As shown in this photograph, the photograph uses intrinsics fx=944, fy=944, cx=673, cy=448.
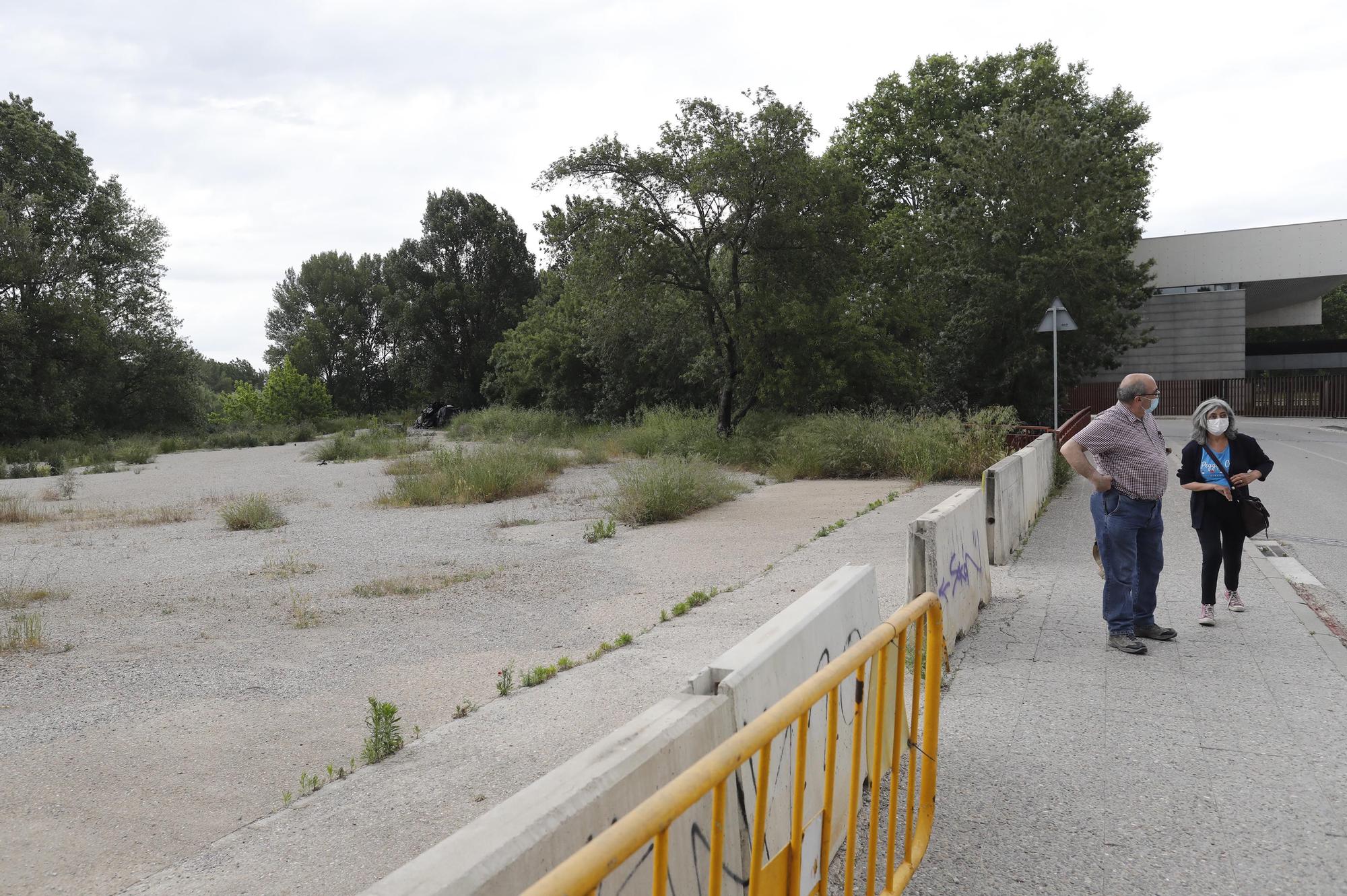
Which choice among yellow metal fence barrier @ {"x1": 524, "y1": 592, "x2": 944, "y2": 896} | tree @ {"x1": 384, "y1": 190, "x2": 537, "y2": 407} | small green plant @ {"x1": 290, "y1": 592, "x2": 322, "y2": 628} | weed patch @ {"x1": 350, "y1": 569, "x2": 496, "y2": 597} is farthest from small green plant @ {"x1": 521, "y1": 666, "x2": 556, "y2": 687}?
tree @ {"x1": 384, "y1": 190, "x2": 537, "y2": 407}

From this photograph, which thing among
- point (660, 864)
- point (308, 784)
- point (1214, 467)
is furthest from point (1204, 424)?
point (660, 864)

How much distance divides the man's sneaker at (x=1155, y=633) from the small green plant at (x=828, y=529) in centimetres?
499

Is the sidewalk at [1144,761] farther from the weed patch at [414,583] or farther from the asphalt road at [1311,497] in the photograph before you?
the weed patch at [414,583]

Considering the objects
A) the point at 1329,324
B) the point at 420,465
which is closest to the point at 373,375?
the point at 420,465

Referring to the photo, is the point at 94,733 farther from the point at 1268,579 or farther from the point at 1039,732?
the point at 1268,579

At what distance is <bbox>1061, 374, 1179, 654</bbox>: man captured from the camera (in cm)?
606

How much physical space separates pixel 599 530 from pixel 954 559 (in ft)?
21.4

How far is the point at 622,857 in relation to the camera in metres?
1.62

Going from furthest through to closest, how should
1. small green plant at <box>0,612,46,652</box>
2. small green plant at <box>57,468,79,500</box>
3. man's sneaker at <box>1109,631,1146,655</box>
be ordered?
small green plant at <box>57,468,79,500</box>, small green plant at <box>0,612,46,652</box>, man's sneaker at <box>1109,631,1146,655</box>

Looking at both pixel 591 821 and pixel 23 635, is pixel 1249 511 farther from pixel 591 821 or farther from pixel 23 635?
pixel 23 635

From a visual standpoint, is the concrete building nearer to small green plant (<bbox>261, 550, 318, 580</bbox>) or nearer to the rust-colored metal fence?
the rust-colored metal fence

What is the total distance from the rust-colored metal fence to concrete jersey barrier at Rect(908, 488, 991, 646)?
4017 cm

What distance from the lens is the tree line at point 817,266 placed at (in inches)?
871

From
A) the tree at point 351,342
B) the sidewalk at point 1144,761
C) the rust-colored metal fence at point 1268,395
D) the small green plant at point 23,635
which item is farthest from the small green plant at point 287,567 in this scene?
the tree at point 351,342
